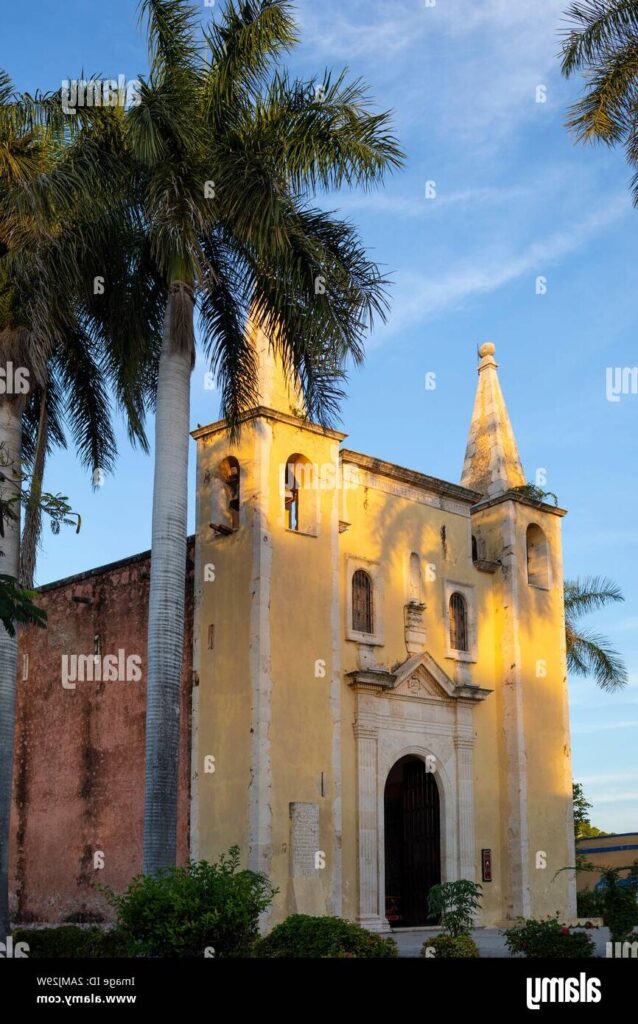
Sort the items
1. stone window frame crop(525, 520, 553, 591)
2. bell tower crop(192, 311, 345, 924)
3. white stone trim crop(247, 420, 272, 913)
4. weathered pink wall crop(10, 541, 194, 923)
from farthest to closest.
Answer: stone window frame crop(525, 520, 553, 591), weathered pink wall crop(10, 541, 194, 923), bell tower crop(192, 311, 345, 924), white stone trim crop(247, 420, 272, 913)

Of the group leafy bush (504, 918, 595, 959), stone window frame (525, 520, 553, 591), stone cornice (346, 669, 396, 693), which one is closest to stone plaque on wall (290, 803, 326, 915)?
stone cornice (346, 669, 396, 693)

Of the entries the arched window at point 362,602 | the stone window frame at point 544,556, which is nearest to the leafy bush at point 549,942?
the arched window at point 362,602

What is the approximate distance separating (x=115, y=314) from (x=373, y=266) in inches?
158

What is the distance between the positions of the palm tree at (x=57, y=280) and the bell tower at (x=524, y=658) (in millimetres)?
9373

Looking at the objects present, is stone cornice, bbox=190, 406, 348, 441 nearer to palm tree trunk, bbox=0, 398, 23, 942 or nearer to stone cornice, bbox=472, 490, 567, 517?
palm tree trunk, bbox=0, 398, 23, 942

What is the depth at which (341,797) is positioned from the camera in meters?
21.5

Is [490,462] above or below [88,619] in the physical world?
above

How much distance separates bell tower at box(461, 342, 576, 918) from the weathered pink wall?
7.35 metres

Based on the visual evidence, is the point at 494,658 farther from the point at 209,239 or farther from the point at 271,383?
the point at 209,239

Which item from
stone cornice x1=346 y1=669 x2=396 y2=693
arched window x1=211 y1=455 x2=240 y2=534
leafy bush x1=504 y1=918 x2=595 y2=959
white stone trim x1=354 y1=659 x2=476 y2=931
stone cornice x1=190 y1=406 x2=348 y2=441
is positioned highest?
stone cornice x1=190 y1=406 x2=348 y2=441

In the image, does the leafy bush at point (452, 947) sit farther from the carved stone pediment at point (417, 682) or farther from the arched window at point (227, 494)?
the arched window at point (227, 494)

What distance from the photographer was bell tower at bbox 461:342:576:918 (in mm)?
24844

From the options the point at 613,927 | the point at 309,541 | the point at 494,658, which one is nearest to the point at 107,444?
the point at 309,541

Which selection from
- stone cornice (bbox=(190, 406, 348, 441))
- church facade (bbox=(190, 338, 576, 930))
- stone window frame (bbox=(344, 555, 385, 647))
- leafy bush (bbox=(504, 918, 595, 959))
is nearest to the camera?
leafy bush (bbox=(504, 918, 595, 959))
